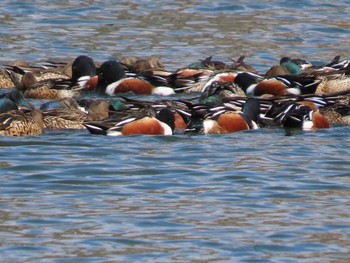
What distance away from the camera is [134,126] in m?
13.5

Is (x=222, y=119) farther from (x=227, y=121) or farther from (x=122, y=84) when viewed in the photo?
(x=122, y=84)

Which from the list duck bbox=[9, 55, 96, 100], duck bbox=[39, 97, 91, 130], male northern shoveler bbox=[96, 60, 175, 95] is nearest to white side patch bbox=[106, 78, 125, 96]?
male northern shoveler bbox=[96, 60, 175, 95]

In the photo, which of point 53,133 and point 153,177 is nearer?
point 153,177

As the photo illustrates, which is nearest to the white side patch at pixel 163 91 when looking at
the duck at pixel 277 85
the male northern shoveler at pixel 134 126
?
the duck at pixel 277 85

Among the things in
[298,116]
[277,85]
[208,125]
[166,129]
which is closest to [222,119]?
[208,125]

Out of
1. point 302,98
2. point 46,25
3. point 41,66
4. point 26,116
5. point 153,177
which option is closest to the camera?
point 153,177

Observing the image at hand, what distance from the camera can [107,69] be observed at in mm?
17047

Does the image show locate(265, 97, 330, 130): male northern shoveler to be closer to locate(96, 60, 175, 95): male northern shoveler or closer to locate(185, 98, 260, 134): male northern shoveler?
locate(185, 98, 260, 134): male northern shoveler

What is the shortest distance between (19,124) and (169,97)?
394 cm

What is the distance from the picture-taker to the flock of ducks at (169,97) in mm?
13797

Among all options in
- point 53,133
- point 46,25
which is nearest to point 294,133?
point 53,133

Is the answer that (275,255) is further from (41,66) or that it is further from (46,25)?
(46,25)

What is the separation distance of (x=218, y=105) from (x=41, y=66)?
15.4 feet

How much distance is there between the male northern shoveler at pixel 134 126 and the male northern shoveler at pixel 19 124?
532mm
